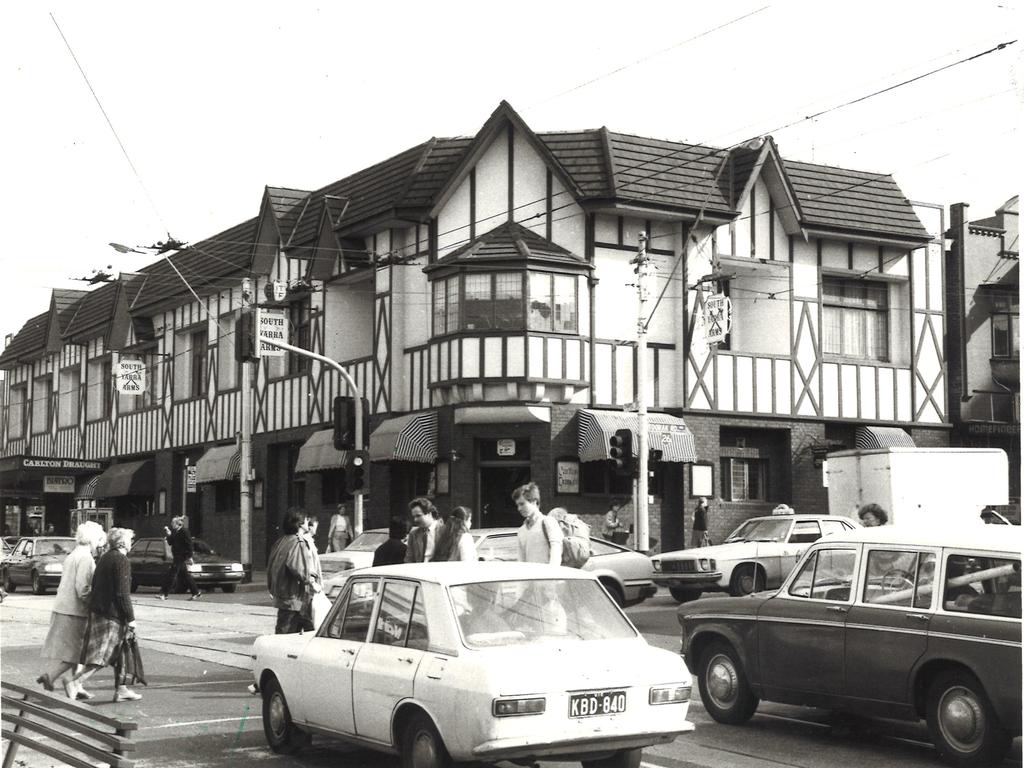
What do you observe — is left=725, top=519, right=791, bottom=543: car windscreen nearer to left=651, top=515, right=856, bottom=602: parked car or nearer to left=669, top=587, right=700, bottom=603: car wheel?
Result: left=651, top=515, right=856, bottom=602: parked car

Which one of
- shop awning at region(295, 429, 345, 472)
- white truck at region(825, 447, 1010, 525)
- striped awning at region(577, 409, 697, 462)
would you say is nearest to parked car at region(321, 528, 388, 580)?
striped awning at region(577, 409, 697, 462)

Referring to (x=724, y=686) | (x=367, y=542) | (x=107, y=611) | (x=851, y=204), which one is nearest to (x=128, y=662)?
(x=107, y=611)

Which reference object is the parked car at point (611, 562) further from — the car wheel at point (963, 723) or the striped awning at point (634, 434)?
the car wheel at point (963, 723)

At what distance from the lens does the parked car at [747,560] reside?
23125 mm

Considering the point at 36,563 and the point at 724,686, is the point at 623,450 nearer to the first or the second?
the point at 724,686

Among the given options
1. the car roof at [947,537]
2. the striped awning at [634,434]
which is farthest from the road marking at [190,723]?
the striped awning at [634,434]

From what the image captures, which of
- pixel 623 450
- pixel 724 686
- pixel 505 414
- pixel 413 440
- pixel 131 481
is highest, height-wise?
pixel 505 414

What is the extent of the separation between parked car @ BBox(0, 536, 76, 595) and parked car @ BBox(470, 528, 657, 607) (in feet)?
53.0

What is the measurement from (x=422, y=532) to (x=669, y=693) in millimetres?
5491

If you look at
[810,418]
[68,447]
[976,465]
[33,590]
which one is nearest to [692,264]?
[810,418]

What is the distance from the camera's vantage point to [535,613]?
8719 mm

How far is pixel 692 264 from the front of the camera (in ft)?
105

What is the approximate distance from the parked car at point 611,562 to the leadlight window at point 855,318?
14.0 meters

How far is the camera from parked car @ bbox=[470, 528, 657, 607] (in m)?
21.1
